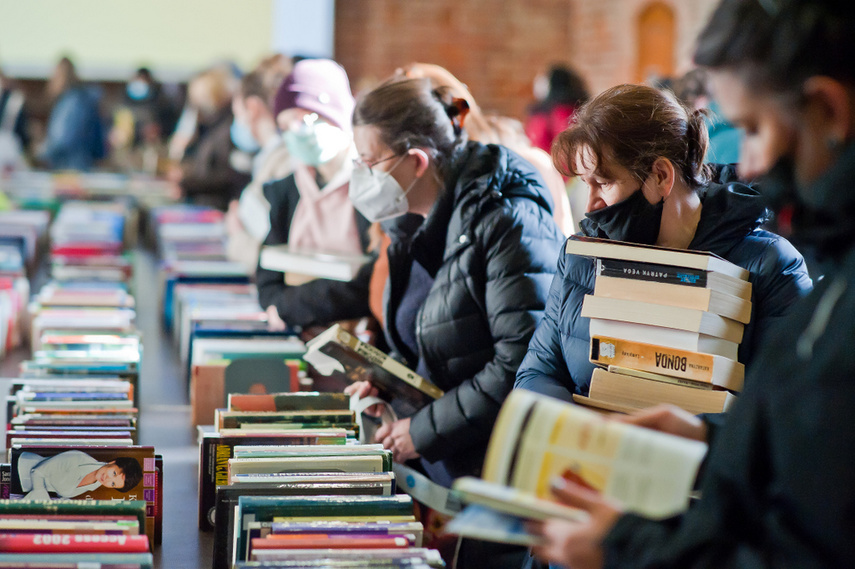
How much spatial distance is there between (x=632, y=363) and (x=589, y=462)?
2.02 feet

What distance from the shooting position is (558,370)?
1.82 m

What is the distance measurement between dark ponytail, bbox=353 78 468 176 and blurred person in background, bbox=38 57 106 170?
807 centimetres

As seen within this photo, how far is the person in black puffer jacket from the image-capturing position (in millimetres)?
1635

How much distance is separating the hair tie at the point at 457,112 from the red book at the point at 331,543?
1.11 m

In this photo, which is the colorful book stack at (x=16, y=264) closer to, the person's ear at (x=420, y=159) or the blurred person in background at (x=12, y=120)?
the person's ear at (x=420, y=159)

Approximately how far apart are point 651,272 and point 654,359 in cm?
15

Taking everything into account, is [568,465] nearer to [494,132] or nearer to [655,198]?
[655,198]

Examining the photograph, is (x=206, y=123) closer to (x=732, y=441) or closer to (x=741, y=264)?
(x=741, y=264)

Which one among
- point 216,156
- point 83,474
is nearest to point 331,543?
point 83,474

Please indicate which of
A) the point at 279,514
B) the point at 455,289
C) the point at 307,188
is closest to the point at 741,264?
the point at 455,289

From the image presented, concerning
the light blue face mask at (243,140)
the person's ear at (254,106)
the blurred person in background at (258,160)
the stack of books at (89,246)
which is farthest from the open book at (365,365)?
the light blue face mask at (243,140)

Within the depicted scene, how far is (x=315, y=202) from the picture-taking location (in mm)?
3129

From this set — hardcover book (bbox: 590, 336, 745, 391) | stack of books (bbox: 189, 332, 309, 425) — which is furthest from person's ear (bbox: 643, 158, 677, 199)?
stack of books (bbox: 189, 332, 309, 425)

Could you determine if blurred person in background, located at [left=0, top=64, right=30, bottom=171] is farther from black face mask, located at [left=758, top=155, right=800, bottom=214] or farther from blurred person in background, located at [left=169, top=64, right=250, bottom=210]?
black face mask, located at [left=758, top=155, right=800, bottom=214]
